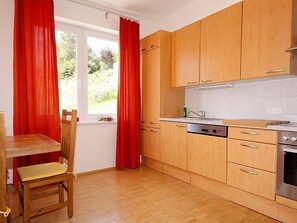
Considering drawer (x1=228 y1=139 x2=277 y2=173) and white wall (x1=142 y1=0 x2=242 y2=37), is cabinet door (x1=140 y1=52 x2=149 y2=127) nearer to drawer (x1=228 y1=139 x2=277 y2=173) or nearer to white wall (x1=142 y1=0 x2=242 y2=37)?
white wall (x1=142 y1=0 x2=242 y2=37)

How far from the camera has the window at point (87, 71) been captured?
302cm

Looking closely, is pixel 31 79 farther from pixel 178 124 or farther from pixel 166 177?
pixel 166 177

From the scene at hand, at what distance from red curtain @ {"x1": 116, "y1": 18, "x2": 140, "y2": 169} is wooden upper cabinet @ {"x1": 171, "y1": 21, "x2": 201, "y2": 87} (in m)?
0.65

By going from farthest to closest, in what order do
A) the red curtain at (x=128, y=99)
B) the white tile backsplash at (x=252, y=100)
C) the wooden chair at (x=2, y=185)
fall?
the red curtain at (x=128, y=99) → the white tile backsplash at (x=252, y=100) → the wooden chair at (x=2, y=185)

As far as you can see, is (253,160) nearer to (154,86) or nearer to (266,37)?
(266,37)

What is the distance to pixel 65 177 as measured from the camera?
1.80 m

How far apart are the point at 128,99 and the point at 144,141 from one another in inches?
31.1

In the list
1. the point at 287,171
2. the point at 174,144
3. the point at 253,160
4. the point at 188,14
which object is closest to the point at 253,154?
the point at 253,160

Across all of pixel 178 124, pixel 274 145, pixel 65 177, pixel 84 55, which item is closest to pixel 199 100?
pixel 178 124

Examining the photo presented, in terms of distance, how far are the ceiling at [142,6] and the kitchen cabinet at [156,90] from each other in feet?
1.54

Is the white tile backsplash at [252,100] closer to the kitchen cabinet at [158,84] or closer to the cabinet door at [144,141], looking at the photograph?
the kitchen cabinet at [158,84]

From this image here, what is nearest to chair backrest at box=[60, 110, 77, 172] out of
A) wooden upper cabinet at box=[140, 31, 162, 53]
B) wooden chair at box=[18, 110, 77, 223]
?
wooden chair at box=[18, 110, 77, 223]

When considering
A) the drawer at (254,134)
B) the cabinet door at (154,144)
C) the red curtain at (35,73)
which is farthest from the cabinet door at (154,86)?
the red curtain at (35,73)

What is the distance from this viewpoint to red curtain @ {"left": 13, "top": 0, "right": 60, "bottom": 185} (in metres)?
2.39
